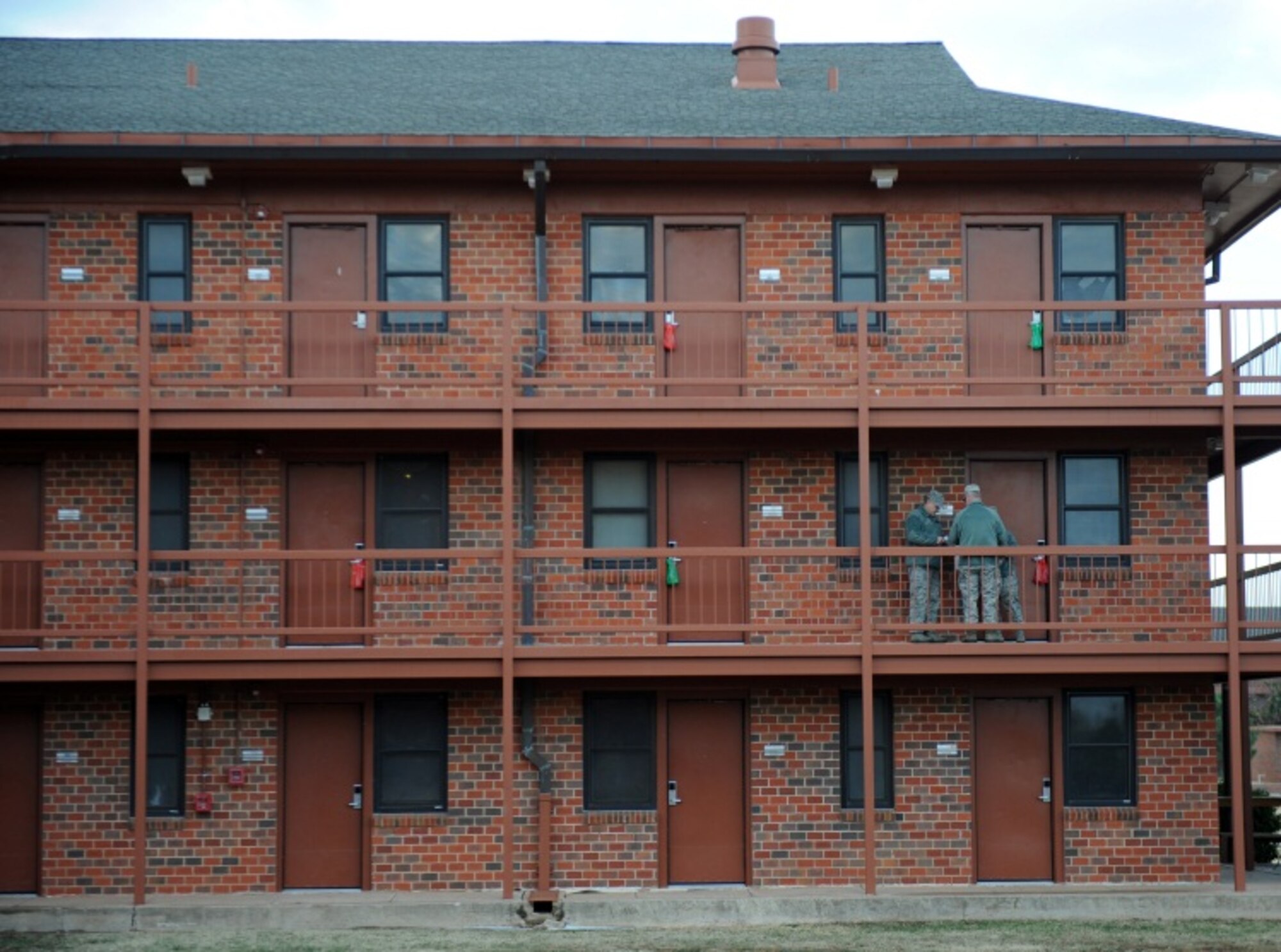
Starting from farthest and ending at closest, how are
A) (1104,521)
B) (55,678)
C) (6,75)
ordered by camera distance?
(6,75), (1104,521), (55,678)

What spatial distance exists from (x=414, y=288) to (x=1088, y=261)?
23.2 ft

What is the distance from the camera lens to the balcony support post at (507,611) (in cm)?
2264

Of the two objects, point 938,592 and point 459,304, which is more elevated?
point 459,304

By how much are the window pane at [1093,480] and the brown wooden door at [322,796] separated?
7.74 metres

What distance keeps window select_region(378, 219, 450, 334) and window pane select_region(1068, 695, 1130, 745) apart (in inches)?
302

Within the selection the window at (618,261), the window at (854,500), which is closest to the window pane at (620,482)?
the window at (618,261)

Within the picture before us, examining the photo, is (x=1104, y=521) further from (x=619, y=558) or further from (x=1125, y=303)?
(x=619, y=558)

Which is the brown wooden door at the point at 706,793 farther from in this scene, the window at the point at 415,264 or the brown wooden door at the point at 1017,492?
the window at the point at 415,264

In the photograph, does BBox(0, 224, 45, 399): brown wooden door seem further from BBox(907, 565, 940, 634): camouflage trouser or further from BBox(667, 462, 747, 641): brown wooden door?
BBox(907, 565, 940, 634): camouflage trouser

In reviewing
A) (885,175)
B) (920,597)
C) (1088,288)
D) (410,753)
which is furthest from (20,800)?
(1088,288)

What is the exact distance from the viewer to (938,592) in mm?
23609

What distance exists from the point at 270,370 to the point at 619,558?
4.07 meters

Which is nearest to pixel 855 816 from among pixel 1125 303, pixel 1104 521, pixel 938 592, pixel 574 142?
pixel 938 592

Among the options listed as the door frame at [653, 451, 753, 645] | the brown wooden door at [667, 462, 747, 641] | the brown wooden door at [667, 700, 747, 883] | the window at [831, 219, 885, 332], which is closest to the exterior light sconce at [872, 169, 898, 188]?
the window at [831, 219, 885, 332]
